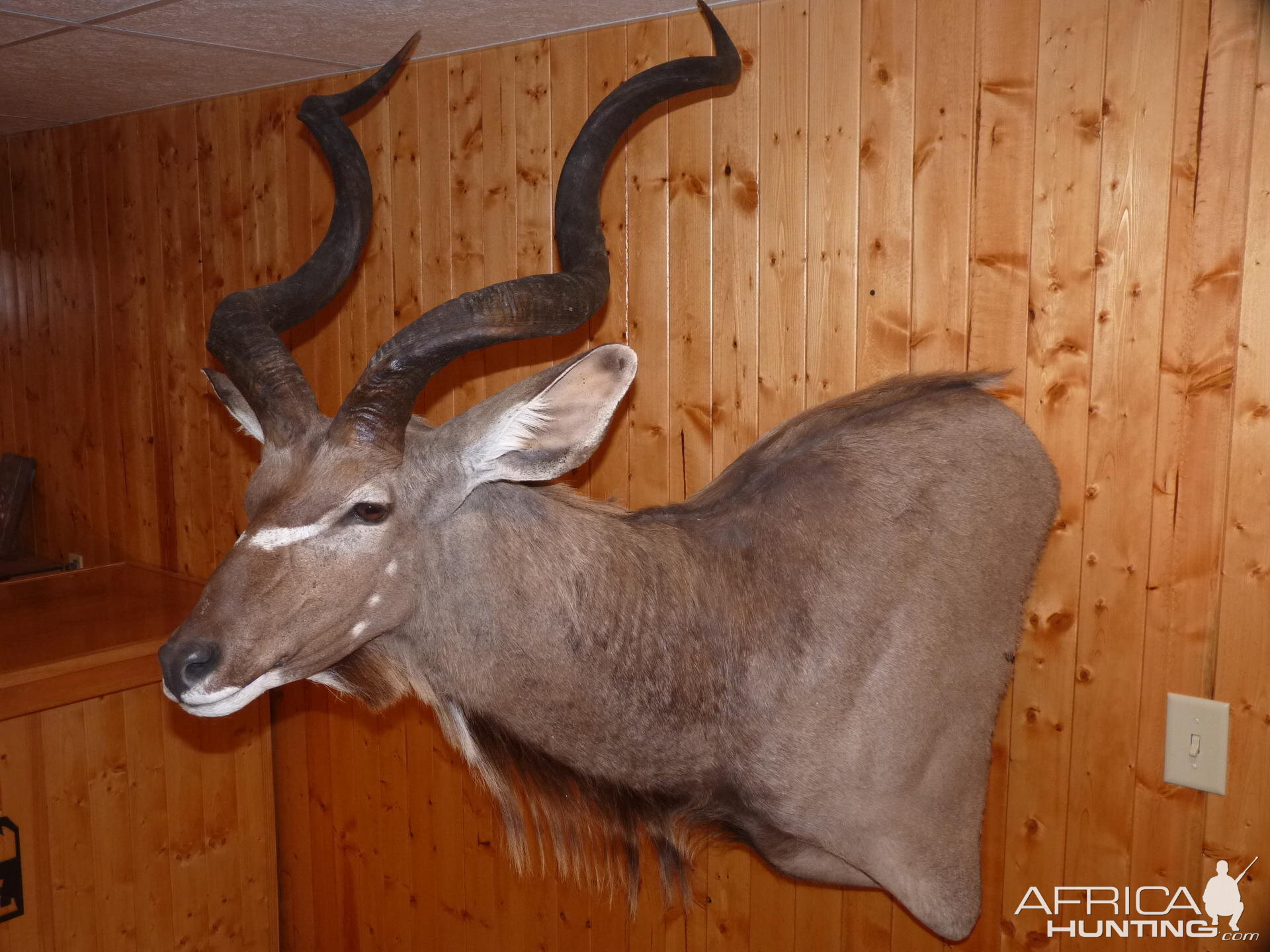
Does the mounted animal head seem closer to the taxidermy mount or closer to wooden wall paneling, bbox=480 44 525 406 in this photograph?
the taxidermy mount

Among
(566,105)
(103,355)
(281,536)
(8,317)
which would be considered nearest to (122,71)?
(103,355)

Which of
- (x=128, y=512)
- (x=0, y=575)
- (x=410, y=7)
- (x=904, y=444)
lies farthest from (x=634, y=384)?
(x=0, y=575)

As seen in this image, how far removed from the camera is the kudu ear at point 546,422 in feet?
5.44

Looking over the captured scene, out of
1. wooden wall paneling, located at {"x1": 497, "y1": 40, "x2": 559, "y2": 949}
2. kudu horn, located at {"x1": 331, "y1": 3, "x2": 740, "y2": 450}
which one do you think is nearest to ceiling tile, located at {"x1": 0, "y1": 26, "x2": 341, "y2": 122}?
wooden wall paneling, located at {"x1": 497, "y1": 40, "x2": 559, "y2": 949}

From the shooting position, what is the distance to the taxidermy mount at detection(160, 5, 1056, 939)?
1.65 metres

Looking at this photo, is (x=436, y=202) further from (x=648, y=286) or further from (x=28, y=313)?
(x=28, y=313)

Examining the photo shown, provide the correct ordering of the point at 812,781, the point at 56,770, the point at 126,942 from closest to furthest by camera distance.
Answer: the point at 812,781 → the point at 56,770 → the point at 126,942

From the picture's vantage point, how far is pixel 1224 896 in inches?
78.0

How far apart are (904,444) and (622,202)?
1.03 m

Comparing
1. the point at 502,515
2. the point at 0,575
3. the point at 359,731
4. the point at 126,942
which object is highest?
the point at 502,515

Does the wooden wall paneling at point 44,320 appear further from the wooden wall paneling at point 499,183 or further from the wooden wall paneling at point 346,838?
the wooden wall paneling at point 499,183

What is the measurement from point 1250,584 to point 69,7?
282cm

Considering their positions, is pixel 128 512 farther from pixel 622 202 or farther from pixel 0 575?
pixel 622 202

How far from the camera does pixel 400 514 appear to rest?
1696mm
